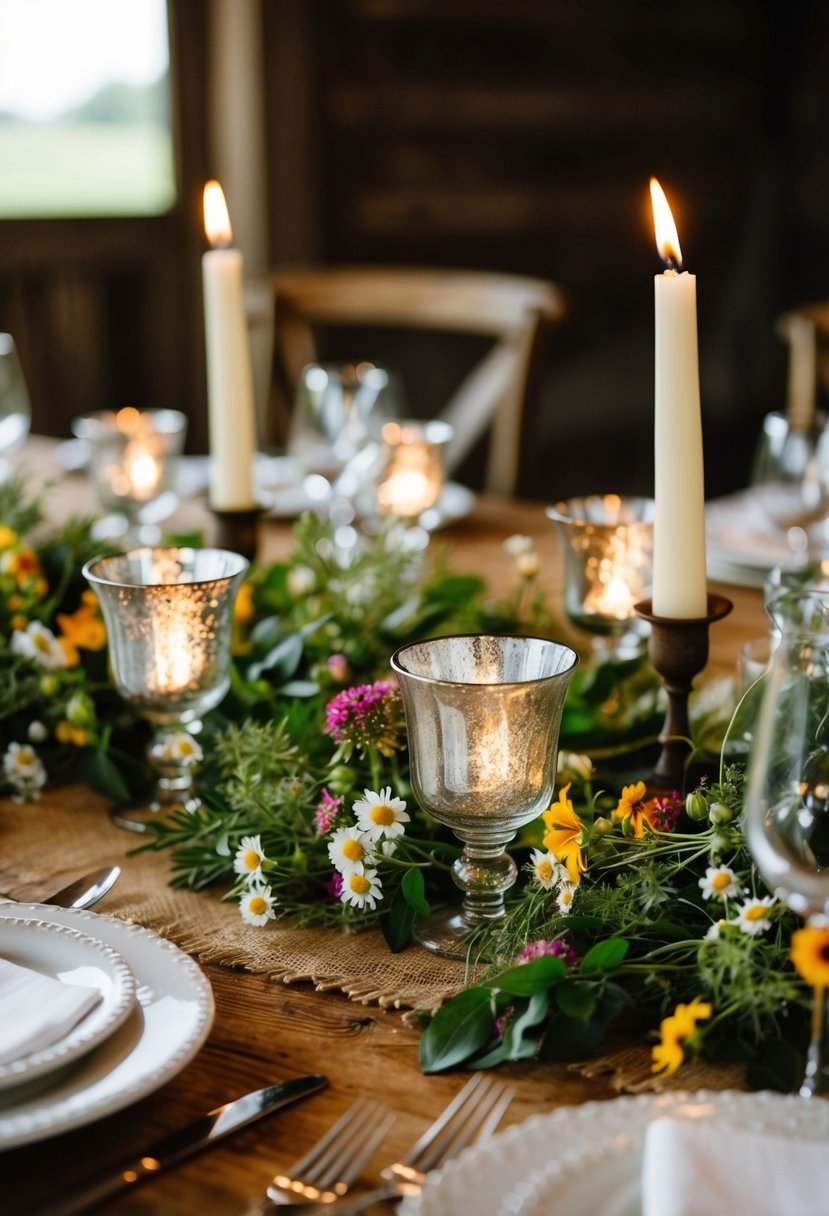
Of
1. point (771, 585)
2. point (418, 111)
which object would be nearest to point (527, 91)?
point (418, 111)

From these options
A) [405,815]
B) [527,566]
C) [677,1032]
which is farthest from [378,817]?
[527,566]

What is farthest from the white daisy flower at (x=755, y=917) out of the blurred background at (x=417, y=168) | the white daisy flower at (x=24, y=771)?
the blurred background at (x=417, y=168)

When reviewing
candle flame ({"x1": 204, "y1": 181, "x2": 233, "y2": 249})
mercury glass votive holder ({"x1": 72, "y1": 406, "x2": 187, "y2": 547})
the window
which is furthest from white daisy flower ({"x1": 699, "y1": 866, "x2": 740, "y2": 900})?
the window

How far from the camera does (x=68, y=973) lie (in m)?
0.71

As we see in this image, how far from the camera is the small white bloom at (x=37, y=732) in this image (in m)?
1.05

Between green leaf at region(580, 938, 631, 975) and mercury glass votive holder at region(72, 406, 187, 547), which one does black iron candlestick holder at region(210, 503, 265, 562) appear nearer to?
mercury glass votive holder at region(72, 406, 187, 547)

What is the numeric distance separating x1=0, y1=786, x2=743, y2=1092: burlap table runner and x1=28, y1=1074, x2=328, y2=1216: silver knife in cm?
10

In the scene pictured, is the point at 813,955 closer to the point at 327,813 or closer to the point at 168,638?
the point at 327,813

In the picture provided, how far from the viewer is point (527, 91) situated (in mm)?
3895

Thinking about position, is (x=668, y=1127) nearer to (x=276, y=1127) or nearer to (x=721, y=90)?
(x=276, y=1127)

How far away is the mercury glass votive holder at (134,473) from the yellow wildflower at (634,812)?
0.86 meters

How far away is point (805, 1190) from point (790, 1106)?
0.18ft

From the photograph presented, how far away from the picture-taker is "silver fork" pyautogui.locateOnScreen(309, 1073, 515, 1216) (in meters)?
0.56

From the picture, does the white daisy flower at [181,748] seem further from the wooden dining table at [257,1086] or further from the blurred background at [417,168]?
the blurred background at [417,168]
